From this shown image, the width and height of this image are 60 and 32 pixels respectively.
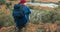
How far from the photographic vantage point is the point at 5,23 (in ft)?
32.0

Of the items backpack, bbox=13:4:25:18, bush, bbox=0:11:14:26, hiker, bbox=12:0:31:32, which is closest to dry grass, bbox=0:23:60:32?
bush, bbox=0:11:14:26

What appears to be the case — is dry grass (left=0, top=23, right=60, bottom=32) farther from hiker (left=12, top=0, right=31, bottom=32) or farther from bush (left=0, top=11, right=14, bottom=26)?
hiker (left=12, top=0, right=31, bottom=32)

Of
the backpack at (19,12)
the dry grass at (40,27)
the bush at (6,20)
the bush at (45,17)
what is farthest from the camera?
the bush at (45,17)

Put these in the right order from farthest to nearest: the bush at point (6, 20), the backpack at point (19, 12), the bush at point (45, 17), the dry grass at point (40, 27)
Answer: the bush at point (45, 17), the bush at point (6, 20), the dry grass at point (40, 27), the backpack at point (19, 12)

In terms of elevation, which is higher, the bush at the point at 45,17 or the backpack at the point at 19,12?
the backpack at the point at 19,12

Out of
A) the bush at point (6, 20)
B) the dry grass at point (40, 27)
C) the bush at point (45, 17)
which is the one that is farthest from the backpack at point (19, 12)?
the bush at point (45, 17)

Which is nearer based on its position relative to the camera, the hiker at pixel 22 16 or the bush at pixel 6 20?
the hiker at pixel 22 16

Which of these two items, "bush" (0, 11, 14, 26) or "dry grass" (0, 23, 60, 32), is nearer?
"dry grass" (0, 23, 60, 32)

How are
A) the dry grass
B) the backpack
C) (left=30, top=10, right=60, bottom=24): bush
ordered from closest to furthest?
the backpack → the dry grass → (left=30, top=10, right=60, bottom=24): bush

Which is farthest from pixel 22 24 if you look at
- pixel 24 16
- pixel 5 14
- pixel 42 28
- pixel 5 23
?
pixel 5 14

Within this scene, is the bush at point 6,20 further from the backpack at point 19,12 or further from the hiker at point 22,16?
the backpack at point 19,12

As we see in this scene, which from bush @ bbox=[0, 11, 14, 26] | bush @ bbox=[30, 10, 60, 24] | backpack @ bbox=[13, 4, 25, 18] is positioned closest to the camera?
backpack @ bbox=[13, 4, 25, 18]

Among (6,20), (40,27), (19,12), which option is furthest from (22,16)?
(6,20)

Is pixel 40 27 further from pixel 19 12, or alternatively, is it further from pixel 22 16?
pixel 19 12
